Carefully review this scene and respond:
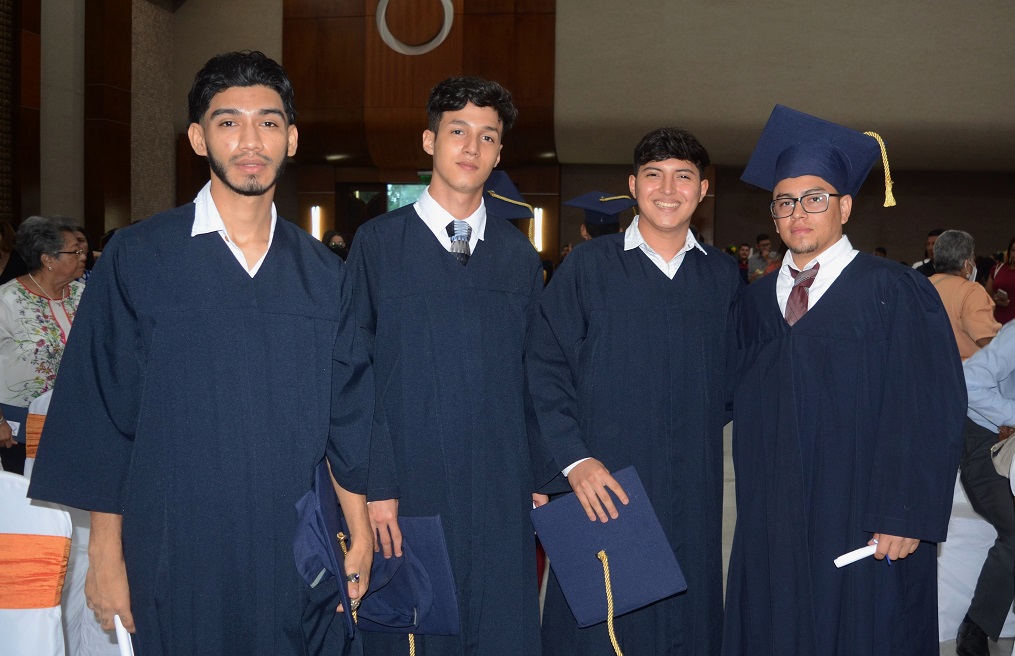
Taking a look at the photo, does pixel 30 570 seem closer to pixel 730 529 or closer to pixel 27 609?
pixel 27 609

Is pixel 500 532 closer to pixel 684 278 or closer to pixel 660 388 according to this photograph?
pixel 660 388

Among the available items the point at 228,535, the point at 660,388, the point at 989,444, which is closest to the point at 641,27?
the point at 989,444

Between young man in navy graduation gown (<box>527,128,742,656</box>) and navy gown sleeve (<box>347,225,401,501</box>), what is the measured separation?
0.49 meters

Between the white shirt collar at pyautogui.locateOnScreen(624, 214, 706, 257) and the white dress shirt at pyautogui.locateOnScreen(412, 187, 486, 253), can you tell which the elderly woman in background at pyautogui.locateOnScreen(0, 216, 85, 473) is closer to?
the white dress shirt at pyautogui.locateOnScreen(412, 187, 486, 253)

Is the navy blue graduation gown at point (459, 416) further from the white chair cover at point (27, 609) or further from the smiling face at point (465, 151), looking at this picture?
the white chair cover at point (27, 609)

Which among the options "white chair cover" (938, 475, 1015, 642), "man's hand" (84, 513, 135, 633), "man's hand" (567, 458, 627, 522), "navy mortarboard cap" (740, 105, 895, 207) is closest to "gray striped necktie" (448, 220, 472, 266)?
"man's hand" (567, 458, 627, 522)

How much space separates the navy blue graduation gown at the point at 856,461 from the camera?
92.4 inches

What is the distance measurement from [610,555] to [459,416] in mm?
582

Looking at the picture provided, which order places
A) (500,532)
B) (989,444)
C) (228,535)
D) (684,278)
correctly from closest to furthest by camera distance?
(228,535), (500,532), (684,278), (989,444)

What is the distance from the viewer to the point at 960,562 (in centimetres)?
393

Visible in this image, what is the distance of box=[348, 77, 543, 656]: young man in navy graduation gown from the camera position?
8.29ft

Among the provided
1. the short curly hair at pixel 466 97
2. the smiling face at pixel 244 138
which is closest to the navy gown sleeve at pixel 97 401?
the smiling face at pixel 244 138

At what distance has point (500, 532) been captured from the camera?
256 cm

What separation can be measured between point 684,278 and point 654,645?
1.14 metres
